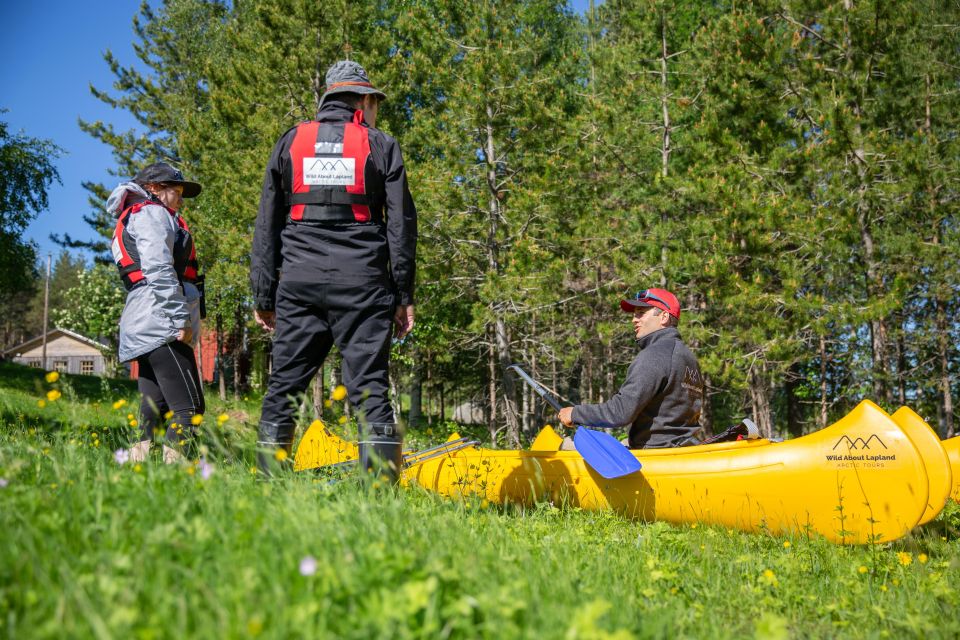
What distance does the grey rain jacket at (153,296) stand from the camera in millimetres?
3756

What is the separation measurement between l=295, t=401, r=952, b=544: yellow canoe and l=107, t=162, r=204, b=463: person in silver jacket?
0.77m

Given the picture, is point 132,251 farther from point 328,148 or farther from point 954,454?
point 954,454

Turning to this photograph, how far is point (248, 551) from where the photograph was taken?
1.64 m

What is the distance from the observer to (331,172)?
3.36 metres

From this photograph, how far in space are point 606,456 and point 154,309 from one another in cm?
270

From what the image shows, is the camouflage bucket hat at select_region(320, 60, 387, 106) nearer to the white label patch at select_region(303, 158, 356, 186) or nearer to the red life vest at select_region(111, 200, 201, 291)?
the white label patch at select_region(303, 158, 356, 186)

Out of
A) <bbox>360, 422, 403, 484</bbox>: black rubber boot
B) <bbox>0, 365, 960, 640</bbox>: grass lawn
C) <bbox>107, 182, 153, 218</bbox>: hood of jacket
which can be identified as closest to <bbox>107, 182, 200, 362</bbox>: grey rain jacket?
<bbox>107, 182, 153, 218</bbox>: hood of jacket

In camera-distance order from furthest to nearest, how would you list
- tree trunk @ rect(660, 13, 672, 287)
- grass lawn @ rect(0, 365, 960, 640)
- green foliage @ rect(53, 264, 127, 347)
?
green foliage @ rect(53, 264, 127, 347) → tree trunk @ rect(660, 13, 672, 287) → grass lawn @ rect(0, 365, 960, 640)

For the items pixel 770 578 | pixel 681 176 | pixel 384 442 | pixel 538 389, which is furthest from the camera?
pixel 681 176

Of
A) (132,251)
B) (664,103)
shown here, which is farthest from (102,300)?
(132,251)

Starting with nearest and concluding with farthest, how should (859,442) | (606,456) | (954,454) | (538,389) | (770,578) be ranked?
(770,578) → (859,442) → (606,456) → (954,454) → (538,389)

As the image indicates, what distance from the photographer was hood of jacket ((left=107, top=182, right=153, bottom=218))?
13.1 ft

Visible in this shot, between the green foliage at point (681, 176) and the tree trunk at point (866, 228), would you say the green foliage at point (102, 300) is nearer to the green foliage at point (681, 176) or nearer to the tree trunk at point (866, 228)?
the green foliage at point (681, 176)

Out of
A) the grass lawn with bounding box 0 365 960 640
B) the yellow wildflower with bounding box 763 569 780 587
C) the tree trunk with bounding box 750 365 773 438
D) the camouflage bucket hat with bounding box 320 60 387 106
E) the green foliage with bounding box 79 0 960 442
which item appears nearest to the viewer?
the grass lawn with bounding box 0 365 960 640
